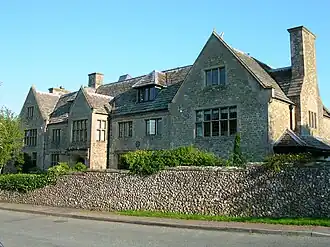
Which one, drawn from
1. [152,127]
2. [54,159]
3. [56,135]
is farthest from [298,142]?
[54,159]

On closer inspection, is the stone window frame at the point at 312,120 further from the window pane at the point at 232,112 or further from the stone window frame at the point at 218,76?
the stone window frame at the point at 218,76

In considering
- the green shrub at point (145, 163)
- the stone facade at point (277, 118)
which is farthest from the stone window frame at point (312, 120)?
the green shrub at point (145, 163)

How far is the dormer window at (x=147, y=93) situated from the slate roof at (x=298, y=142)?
39.2 feet

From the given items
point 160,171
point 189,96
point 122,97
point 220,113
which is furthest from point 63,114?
point 160,171

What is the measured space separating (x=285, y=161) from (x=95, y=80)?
30.7 metres

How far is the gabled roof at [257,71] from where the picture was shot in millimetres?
24961

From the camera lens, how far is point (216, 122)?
26.7 m

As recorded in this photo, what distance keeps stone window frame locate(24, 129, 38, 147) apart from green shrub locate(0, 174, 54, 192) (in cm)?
1381

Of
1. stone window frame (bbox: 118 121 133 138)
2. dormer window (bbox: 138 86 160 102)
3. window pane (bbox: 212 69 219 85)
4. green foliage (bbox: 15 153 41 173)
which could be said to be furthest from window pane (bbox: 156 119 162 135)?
green foliage (bbox: 15 153 41 173)

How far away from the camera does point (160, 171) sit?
20.4 m

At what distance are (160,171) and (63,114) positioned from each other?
2262 centimetres

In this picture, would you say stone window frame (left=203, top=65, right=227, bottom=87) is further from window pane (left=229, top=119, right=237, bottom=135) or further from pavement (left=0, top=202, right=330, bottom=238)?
pavement (left=0, top=202, right=330, bottom=238)

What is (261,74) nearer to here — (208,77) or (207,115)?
(208,77)

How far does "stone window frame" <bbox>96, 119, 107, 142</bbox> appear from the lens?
34.1m
